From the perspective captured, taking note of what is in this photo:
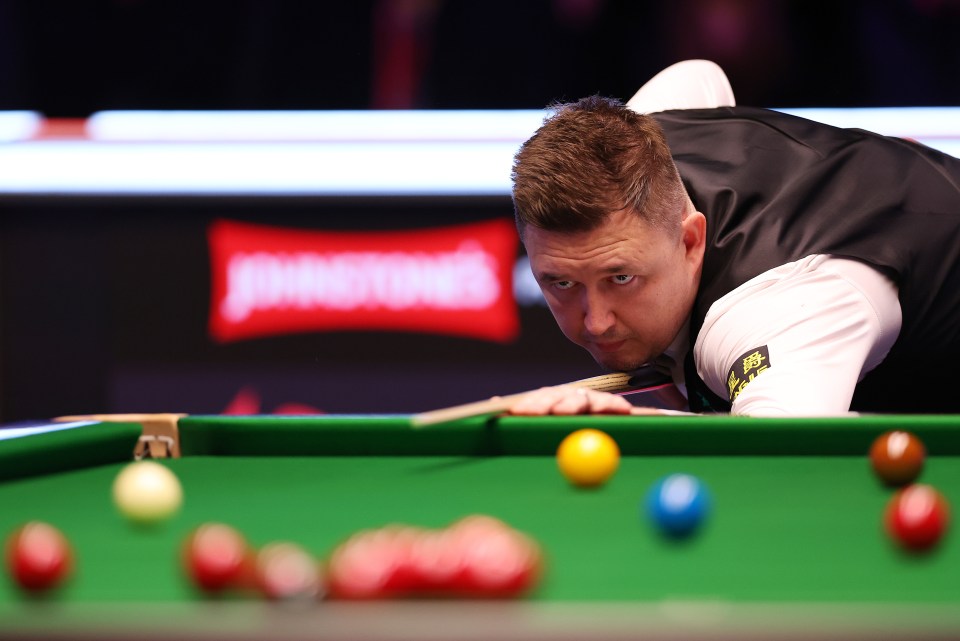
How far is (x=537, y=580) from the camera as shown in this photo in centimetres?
111

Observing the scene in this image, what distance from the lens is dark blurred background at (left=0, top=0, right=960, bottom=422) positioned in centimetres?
535

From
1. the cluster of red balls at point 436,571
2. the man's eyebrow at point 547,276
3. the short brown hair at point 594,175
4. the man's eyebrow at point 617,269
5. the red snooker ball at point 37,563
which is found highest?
the short brown hair at point 594,175

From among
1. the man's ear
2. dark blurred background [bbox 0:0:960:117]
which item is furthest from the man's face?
dark blurred background [bbox 0:0:960:117]

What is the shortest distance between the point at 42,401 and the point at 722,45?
3.68 m

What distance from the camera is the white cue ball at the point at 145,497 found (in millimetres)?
1484

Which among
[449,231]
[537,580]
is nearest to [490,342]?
[449,231]

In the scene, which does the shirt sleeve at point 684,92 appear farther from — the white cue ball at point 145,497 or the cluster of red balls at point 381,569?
the cluster of red balls at point 381,569

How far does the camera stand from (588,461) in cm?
171

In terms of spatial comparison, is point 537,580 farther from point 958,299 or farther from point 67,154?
point 67,154

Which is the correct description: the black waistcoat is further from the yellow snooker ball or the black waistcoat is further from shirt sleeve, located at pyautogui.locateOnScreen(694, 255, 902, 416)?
the yellow snooker ball

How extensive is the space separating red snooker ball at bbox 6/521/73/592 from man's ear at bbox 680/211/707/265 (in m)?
1.76

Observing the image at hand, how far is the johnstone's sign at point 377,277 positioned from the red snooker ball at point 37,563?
419cm

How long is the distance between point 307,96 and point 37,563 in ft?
15.0

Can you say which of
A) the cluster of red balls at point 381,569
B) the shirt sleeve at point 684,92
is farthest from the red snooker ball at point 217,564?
the shirt sleeve at point 684,92
